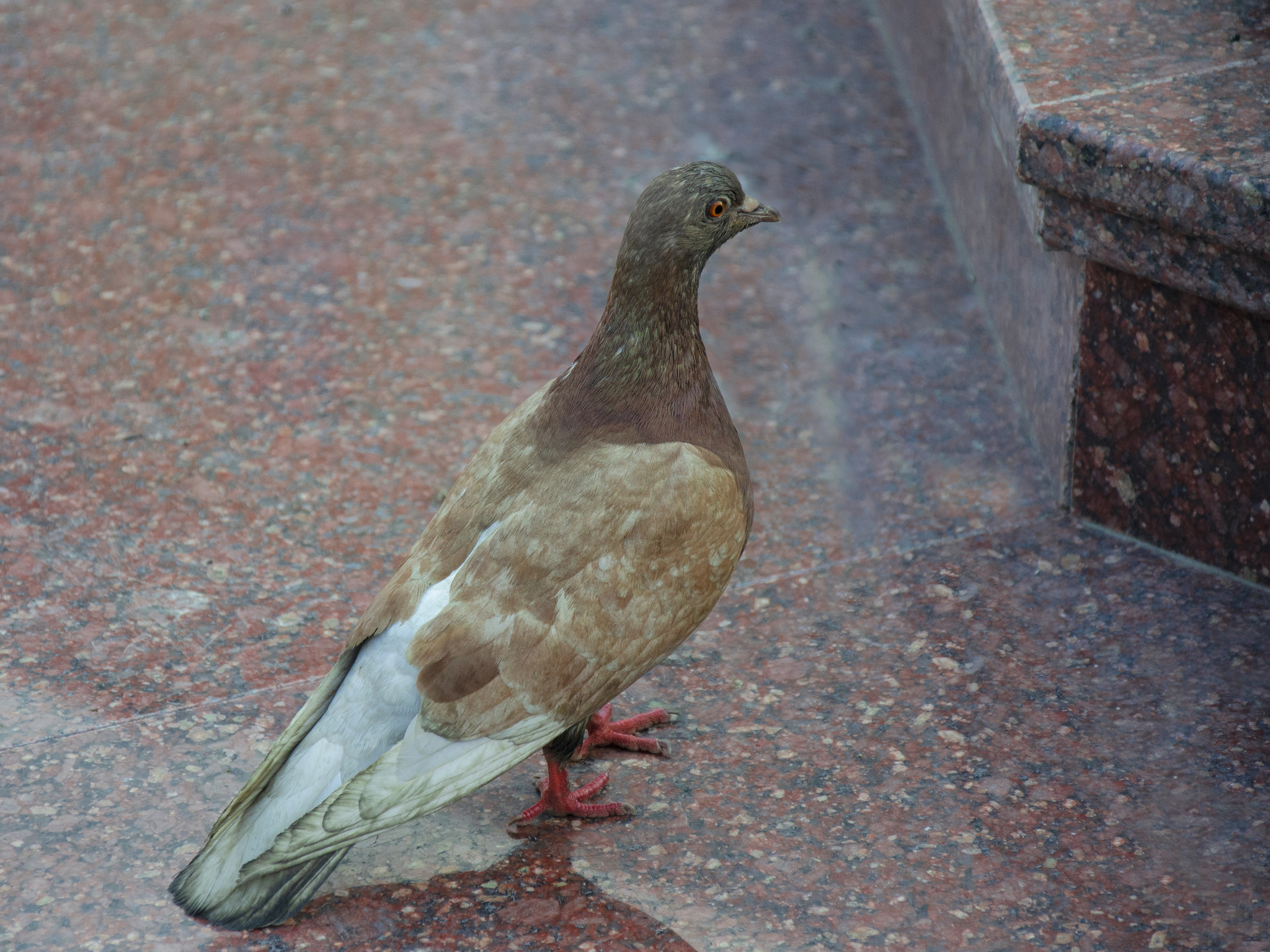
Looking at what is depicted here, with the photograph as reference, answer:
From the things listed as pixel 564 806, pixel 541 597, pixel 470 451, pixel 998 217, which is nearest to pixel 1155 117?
pixel 998 217

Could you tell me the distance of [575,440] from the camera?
10.5ft

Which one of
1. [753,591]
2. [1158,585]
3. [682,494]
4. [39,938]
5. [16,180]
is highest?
[16,180]

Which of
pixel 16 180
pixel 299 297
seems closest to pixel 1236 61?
pixel 299 297

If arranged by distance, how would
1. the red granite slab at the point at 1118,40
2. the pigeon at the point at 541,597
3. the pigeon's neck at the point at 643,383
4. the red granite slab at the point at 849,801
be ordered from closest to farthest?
1. the pigeon at the point at 541,597
2. the red granite slab at the point at 849,801
3. the pigeon's neck at the point at 643,383
4. the red granite slab at the point at 1118,40

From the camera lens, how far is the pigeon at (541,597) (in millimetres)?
2857

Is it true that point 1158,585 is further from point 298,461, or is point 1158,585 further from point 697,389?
point 298,461

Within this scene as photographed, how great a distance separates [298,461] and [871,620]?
77.5 inches

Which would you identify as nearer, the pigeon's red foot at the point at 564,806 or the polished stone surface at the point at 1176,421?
the pigeon's red foot at the point at 564,806

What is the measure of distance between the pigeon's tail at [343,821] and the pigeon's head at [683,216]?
1.13 m

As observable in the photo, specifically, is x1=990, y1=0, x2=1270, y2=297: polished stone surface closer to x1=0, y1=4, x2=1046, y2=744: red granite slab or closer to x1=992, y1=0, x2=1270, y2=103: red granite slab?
Result: x1=992, y1=0, x2=1270, y2=103: red granite slab

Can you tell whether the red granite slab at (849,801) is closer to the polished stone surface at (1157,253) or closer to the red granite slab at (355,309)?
the red granite slab at (355,309)

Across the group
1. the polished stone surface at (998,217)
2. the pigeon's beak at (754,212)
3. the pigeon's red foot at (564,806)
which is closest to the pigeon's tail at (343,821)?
the pigeon's red foot at (564,806)

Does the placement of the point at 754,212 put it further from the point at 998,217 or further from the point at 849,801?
the point at 998,217

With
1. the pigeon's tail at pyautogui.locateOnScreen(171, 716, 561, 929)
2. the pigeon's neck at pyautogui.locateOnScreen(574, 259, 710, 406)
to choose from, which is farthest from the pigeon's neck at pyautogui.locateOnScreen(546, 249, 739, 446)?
the pigeon's tail at pyautogui.locateOnScreen(171, 716, 561, 929)
